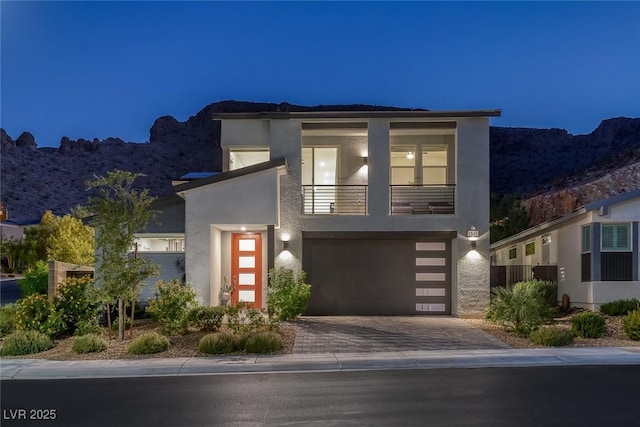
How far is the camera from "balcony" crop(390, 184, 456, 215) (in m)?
18.7

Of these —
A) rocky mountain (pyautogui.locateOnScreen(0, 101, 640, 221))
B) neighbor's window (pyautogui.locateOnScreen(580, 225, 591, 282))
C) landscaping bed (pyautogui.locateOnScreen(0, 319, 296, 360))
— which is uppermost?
rocky mountain (pyautogui.locateOnScreen(0, 101, 640, 221))

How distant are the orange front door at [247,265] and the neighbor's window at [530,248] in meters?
12.9

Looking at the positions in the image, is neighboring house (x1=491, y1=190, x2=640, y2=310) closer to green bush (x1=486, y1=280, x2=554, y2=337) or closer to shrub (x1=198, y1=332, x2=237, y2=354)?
green bush (x1=486, y1=280, x2=554, y2=337)

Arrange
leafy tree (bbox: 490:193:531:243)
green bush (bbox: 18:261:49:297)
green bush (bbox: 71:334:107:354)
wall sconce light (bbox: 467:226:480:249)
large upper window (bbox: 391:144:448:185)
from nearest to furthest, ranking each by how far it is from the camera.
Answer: green bush (bbox: 71:334:107:354)
wall sconce light (bbox: 467:226:480:249)
green bush (bbox: 18:261:49:297)
large upper window (bbox: 391:144:448:185)
leafy tree (bbox: 490:193:531:243)

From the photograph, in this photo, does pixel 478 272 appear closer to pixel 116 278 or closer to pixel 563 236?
pixel 563 236

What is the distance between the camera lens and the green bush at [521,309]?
14.2 m

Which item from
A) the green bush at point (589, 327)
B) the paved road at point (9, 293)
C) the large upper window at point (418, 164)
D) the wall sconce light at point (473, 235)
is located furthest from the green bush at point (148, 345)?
the paved road at point (9, 293)

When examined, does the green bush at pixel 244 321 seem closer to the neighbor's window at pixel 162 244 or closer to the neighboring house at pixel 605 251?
the neighbor's window at pixel 162 244

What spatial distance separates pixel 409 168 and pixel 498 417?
43.9 ft

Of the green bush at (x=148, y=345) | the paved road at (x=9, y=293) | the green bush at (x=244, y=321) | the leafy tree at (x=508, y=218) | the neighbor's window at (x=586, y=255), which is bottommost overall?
the paved road at (x=9, y=293)

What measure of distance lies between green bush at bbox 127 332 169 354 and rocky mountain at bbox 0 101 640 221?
45.5 meters

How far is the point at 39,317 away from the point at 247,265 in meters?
6.76

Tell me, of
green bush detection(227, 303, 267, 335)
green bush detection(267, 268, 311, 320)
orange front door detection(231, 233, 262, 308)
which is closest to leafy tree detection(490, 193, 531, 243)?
orange front door detection(231, 233, 262, 308)

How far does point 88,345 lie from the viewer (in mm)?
12438
